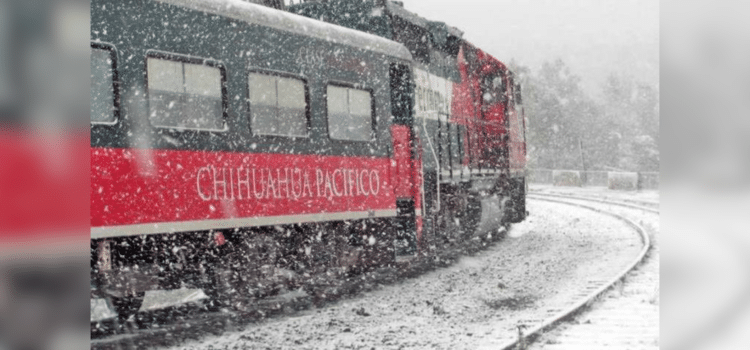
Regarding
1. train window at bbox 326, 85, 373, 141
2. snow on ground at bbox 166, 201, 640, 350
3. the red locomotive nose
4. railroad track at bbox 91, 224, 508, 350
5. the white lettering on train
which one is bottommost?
snow on ground at bbox 166, 201, 640, 350

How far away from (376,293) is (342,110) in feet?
7.27

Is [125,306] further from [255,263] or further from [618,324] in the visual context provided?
[618,324]

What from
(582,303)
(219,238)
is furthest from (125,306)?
(582,303)

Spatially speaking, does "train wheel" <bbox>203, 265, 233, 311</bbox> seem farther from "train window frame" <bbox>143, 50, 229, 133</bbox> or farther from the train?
"train window frame" <bbox>143, 50, 229, 133</bbox>

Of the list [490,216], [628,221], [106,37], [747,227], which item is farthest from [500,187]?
[747,227]

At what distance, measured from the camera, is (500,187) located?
14250 mm

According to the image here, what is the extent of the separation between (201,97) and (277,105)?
1.01 m

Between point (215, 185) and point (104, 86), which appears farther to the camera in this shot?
point (215, 185)

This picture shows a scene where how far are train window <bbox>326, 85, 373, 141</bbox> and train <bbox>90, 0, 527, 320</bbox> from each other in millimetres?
22

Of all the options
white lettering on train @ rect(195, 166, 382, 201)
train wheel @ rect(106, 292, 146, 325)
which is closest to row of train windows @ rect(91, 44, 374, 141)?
white lettering on train @ rect(195, 166, 382, 201)

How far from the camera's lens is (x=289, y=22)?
24.1 feet

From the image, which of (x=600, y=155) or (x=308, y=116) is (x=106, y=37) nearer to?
(x=308, y=116)

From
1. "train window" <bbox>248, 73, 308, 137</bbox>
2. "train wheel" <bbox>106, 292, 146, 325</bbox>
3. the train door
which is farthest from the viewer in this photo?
the train door

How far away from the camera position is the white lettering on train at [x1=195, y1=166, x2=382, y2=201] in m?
6.25
